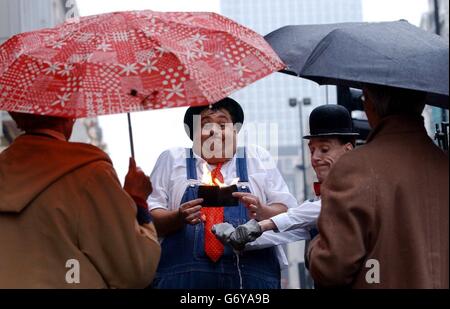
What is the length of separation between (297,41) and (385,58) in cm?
93

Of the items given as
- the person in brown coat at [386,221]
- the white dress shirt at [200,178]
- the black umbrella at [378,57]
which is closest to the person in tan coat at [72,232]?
the person in brown coat at [386,221]

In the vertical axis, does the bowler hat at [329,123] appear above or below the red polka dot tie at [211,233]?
above

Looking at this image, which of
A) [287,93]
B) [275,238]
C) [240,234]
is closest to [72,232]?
[240,234]

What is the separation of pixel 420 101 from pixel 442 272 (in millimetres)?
898

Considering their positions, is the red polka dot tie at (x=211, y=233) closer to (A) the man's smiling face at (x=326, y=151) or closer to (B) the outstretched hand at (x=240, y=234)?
(B) the outstretched hand at (x=240, y=234)

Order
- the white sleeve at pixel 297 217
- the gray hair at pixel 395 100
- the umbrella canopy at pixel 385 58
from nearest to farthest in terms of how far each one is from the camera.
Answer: the umbrella canopy at pixel 385 58, the gray hair at pixel 395 100, the white sleeve at pixel 297 217

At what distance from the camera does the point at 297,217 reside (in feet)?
19.0

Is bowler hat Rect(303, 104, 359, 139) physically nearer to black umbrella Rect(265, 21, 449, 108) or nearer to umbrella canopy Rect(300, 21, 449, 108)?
black umbrella Rect(265, 21, 449, 108)

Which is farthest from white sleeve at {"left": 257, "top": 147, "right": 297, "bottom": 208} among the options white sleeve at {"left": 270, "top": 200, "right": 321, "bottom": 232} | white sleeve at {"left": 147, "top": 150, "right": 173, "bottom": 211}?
→ white sleeve at {"left": 147, "top": 150, "right": 173, "bottom": 211}

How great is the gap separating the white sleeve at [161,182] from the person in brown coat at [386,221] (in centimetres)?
179

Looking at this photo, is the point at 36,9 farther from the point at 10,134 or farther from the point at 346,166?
the point at 10,134

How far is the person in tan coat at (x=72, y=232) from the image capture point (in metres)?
4.67

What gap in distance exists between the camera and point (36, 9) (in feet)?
47.1

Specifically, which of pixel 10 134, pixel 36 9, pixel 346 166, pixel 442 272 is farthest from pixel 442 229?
pixel 10 134
